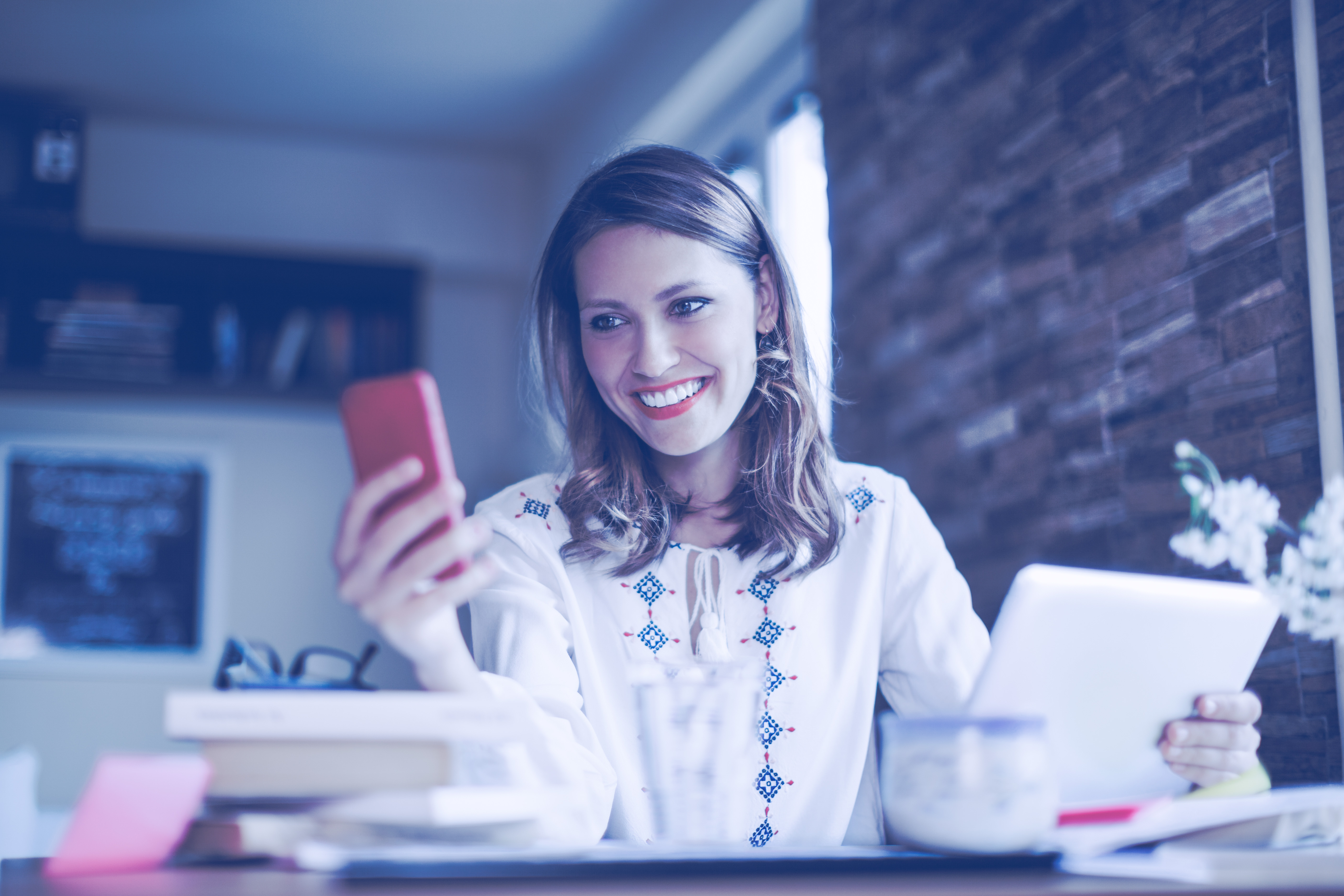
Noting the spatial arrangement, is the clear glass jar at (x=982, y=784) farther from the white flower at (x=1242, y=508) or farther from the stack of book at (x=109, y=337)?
the stack of book at (x=109, y=337)

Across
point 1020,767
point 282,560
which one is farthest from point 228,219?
point 1020,767

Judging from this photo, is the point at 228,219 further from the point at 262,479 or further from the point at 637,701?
the point at 637,701

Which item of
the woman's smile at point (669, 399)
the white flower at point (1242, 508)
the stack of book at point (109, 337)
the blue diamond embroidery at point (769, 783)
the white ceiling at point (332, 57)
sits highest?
the white ceiling at point (332, 57)

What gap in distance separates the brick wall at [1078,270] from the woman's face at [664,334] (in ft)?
2.04

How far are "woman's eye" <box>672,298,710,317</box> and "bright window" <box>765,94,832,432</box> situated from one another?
1449 millimetres

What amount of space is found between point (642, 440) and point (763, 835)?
1.64 ft

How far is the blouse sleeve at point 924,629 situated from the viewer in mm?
1221

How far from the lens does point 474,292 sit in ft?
15.0

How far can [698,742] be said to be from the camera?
0.69 metres

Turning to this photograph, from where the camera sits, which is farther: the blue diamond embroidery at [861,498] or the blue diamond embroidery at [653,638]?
the blue diamond embroidery at [861,498]

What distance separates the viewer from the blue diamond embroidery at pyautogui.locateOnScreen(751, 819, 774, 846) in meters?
1.20

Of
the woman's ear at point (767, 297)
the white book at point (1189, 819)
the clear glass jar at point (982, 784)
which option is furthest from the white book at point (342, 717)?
the woman's ear at point (767, 297)

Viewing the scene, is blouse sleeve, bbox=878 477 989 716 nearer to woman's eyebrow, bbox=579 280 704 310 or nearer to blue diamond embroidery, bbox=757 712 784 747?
blue diamond embroidery, bbox=757 712 784 747

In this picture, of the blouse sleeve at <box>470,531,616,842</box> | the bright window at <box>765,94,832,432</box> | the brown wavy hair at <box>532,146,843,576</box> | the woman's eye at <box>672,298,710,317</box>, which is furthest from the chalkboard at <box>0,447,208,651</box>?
the woman's eye at <box>672,298,710,317</box>
